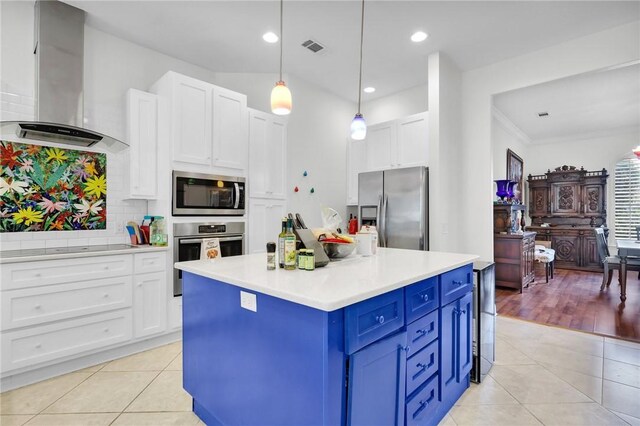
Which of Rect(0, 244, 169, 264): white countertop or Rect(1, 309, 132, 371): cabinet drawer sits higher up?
Rect(0, 244, 169, 264): white countertop

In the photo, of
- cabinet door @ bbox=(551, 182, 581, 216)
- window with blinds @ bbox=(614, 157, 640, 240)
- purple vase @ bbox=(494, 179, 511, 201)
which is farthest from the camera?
cabinet door @ bbox=(551, 182, 581, 216)

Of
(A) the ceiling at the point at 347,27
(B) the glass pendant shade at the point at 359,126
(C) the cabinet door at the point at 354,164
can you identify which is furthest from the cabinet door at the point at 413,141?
(B) the glass pendant shade at the point at 359,126

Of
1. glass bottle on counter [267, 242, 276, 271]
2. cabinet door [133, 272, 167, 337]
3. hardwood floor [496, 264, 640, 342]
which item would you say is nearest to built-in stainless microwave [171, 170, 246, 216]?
cabinet door [133, 272, 167, 337]

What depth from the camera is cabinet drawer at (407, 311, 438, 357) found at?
5.15ft

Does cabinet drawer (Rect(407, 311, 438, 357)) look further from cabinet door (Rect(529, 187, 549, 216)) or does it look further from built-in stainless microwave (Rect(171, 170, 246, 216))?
cabinet door (Rect(529, 187, 549, 216))

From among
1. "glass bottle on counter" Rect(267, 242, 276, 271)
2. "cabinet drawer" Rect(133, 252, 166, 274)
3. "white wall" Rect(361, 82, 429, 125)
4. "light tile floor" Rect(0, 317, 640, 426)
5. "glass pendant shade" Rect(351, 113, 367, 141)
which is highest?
"white wall" Rect(361, 82, 429, 125)

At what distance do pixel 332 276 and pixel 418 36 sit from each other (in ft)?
9.79

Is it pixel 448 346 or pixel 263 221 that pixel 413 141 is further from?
pixel 448 346

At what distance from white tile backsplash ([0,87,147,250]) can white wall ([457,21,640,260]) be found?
3.84 metres

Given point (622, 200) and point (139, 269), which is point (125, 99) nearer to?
point (139, 269)

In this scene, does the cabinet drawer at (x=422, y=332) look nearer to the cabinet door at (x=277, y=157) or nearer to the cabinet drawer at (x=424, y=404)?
the cabinet drawer at (x=424, y=404)

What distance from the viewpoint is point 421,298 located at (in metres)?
1.64

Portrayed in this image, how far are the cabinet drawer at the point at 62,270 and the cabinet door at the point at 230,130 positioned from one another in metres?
1.32

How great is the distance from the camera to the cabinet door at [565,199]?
7.04m
